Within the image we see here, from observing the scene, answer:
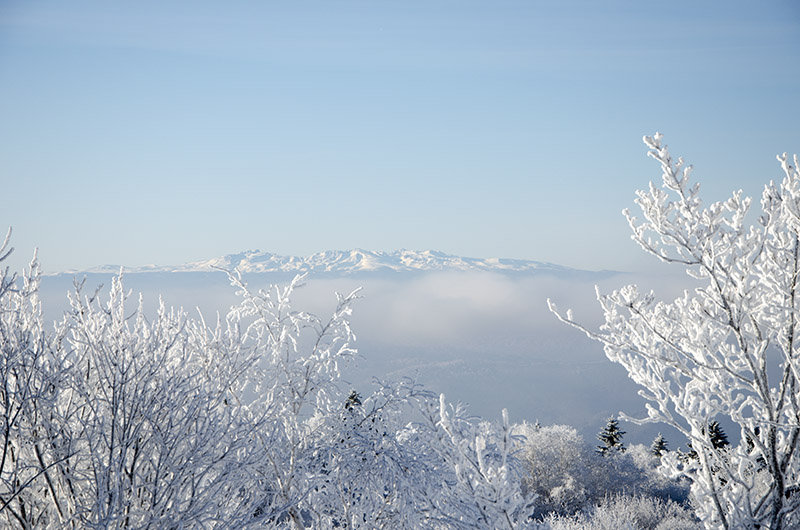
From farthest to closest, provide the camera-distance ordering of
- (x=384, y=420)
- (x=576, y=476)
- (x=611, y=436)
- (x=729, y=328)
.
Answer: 1. (x=611, y=436)
2. (x=576, y=476)
3. (x=384, y=420)
4. (x=729, y=328)

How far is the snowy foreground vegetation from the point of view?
497 centimetres

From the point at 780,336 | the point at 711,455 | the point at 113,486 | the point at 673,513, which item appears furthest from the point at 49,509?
the point at 673,513

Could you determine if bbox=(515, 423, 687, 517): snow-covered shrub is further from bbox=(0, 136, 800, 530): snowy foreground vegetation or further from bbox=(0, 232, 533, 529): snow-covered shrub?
bbox=(0, 136, 800, 530): snowy foreground vegetation

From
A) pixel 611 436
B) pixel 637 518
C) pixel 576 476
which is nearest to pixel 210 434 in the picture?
pixel 637 518

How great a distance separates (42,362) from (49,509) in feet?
6.20

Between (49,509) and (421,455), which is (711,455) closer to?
(421,455)

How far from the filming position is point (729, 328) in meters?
5.28

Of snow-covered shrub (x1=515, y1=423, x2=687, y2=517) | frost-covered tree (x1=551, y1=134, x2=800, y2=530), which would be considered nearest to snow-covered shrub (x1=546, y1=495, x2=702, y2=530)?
snow-covered shrub (x1=515, y1=423, x2=687, y2=517)

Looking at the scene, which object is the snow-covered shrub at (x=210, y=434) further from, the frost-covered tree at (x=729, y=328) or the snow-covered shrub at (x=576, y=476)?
the snow-covered shrub at (x=576, y=476)

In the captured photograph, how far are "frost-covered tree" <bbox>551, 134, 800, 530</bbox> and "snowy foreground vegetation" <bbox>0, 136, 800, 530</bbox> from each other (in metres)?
→ 0.02

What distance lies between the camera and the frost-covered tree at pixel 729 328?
4930 millimetres

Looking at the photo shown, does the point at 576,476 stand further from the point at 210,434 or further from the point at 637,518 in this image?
Result: the point at 210,434

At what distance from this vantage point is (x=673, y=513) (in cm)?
2217

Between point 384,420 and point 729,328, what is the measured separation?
546 centimetres
